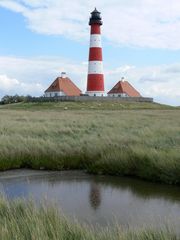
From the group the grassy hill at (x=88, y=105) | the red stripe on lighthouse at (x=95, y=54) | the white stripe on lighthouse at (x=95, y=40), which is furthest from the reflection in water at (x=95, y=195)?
the white stripe on lighthouse at (x=95, y=40)

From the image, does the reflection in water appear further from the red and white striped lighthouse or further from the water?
the red and white striped lighthouse

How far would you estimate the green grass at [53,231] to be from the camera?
205 inches

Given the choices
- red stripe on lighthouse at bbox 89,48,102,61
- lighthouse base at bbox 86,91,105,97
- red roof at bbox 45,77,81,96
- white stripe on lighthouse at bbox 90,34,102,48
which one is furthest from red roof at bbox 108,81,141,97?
white stripe on lighthouse at bbox 90,34,102,48

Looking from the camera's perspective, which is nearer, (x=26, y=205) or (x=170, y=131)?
(x=26, y=205)

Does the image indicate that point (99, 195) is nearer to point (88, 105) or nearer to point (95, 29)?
point (88, 105)

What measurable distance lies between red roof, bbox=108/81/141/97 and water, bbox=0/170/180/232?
61.7 m

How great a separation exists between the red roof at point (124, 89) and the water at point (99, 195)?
61.7 metres

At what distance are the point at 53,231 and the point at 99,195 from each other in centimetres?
457

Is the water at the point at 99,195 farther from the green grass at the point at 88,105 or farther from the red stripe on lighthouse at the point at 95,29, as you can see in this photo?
the red stripe on lighthouse at the point at 95,29

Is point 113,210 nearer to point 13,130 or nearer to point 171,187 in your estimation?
point 171,187

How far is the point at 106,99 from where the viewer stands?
60.6 m

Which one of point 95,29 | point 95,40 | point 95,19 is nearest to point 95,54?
point 95,40

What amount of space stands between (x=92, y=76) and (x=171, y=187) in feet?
155

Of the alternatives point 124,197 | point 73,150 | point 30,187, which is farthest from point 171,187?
point 73,150
